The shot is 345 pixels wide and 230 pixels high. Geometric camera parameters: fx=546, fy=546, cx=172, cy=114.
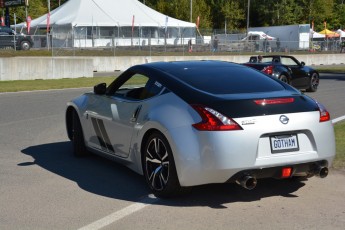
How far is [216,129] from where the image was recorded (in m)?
5.06

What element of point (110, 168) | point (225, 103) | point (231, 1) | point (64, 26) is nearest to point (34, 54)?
point (64, 26)

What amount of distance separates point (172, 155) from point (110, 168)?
6.77ft

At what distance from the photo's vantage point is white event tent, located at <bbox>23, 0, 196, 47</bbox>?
4831cm

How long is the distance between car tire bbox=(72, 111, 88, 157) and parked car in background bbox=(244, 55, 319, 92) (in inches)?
447

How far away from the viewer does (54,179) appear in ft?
21.8

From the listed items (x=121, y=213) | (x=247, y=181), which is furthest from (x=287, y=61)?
(x=121, y=213)

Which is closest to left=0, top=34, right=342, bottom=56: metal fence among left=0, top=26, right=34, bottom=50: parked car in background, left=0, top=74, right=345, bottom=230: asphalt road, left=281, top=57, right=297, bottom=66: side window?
left=0, top=26, right=34, bottom=50: parked car in background

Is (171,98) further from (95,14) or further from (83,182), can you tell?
(95,14)

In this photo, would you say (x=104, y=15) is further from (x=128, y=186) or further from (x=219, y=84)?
(x=219, y=84)

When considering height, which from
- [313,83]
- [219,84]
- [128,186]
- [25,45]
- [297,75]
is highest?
[219,84]

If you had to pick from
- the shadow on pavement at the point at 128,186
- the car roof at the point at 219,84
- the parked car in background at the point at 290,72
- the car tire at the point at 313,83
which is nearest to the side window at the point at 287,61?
the parked car in background at the point at 290,72

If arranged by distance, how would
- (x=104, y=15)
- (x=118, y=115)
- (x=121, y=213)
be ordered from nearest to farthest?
(x=121, y=213), (x=118, y=115), (x=104, y=15)

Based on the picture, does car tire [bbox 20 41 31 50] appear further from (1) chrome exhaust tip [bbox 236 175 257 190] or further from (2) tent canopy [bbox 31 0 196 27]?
(1) chrome exhaust tip [bbox 236 175 257 190]

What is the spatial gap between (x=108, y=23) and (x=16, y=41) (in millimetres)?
13484
